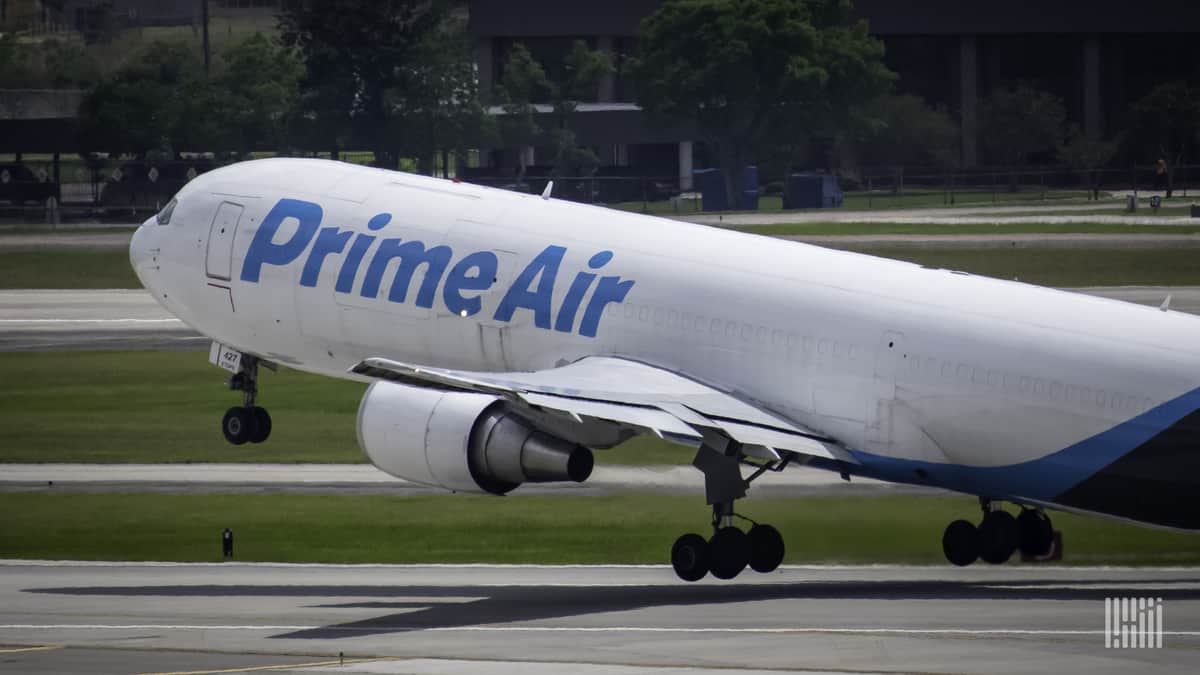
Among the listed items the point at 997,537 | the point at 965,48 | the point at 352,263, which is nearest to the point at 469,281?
the point at 352,263

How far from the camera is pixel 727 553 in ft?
115

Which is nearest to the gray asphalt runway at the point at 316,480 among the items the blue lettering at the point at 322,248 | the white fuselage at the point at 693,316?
the white fuselage at the point at 693,316

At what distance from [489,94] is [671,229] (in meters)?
100

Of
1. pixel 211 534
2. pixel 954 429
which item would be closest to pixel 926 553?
pixel 954 429

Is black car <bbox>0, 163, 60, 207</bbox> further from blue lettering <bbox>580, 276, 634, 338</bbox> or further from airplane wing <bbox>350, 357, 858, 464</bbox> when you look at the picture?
airplane wing <bbox>350, 357, 858, 464</bbox>

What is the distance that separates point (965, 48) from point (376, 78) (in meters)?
47.6

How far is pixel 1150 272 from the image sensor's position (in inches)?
3597

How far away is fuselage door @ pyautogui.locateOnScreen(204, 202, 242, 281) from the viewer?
143 feet

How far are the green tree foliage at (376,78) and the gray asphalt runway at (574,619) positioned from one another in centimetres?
8919

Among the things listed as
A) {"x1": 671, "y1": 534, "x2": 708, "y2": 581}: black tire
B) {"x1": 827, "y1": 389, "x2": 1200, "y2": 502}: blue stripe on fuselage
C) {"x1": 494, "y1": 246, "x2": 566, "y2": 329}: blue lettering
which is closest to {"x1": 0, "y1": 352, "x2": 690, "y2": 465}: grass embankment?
{"x1": 494, "y1": 246, "x2": 566, "y2": 329}: blue lettering

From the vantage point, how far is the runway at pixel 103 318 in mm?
75312

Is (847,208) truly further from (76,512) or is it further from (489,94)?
(76,512)

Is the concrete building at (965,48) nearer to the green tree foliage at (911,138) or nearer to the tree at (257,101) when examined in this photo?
the green tree foliage at (911,138)

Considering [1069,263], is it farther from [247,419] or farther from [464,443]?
[464,443]
